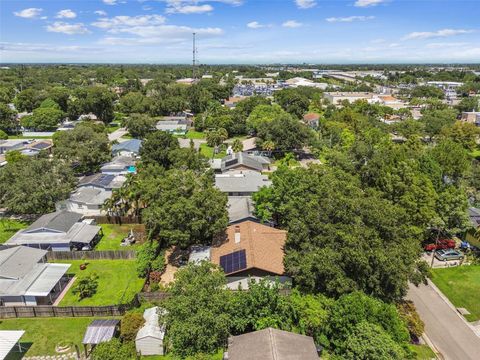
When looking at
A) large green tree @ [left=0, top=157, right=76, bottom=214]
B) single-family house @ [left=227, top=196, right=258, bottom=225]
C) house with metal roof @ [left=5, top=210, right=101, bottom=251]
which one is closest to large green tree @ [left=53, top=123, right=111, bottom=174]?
large green tree @ [left=0, top=157, right=76, bottom=214]

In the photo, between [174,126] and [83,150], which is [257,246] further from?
[174,126]

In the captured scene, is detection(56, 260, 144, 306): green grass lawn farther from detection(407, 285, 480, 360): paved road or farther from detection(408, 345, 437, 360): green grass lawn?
detection(407, 285, 480, 360): paved road

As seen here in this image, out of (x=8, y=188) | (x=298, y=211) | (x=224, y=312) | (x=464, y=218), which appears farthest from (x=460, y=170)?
(x=8, y=188)

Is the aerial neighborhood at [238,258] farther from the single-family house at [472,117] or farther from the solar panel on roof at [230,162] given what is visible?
the single-family house at [472,117]

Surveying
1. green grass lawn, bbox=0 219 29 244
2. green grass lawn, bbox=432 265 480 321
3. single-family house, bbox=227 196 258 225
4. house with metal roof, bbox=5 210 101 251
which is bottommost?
green grass lawn, bbox=432 265 480 321

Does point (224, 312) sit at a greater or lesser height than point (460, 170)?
lesser

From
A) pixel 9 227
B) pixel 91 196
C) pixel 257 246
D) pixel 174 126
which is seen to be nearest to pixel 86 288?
pixel 257 246

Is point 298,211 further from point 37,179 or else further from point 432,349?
point 37,179
